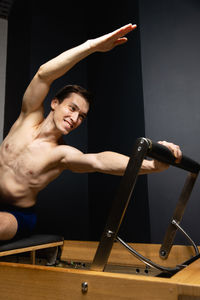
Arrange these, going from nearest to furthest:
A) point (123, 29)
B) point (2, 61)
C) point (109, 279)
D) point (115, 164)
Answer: point (109, 279) → point (115, 164) → point (123, 29) → point (2, 61)

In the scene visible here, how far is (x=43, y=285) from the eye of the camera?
1.09 m

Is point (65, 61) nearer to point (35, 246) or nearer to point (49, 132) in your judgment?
point (49, 132)

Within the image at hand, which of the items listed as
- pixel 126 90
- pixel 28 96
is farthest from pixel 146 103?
pixel 28 96

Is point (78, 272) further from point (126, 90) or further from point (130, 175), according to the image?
point (126, 90)

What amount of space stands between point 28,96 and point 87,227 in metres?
1.39

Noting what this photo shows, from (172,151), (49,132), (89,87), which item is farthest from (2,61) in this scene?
(172,151)

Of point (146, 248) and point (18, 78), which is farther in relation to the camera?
point (18, 78)

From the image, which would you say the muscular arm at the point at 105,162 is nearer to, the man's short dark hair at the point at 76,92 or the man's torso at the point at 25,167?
the man's torso at the point at 25,167

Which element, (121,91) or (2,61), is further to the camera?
(2,61)

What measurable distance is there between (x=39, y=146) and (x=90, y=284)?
0.97 meters

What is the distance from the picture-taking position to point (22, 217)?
172cm

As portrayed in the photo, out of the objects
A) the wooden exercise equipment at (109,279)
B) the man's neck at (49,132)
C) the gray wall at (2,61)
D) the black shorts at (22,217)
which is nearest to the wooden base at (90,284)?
the wooden exercise equipment at (109,279)

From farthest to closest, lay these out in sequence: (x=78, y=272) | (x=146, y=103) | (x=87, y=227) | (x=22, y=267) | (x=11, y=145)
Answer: (x=87, y=227)
(x=146, y=103)
(x=11, y=145)
(x=22, y=267)
(x=78, y=272)

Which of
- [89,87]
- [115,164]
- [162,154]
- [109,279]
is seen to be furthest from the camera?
[89,87]
